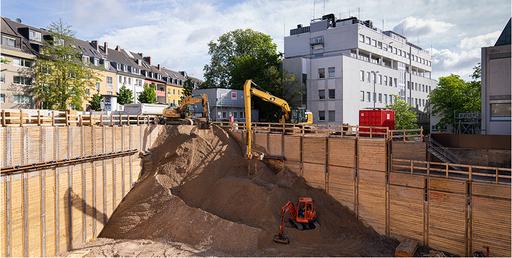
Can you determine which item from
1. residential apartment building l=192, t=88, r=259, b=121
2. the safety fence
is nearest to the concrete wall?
residential apartment building l=192, t=88, r=259, b=121

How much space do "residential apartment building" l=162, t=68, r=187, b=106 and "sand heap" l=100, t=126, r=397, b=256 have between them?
4923cm

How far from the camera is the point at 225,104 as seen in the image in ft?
159

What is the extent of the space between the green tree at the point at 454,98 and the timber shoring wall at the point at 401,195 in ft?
73.4

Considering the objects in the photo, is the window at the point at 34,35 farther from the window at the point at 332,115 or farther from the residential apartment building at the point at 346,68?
the window at the point at 332,115

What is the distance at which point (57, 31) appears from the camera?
48000mm

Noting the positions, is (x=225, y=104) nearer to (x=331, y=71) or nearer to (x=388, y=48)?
(x=331, y=71)

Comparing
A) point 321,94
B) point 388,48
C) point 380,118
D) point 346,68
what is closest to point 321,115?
point 321,94

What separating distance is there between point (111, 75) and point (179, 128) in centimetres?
3389

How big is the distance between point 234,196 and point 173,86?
2270 inches

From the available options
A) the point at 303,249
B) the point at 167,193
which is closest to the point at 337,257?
the point at 303,249

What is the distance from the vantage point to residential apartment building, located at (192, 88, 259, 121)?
47531 millimetres

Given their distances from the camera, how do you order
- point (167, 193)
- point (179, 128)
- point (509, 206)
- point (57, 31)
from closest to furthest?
point (509, 206) < point (167, 193) < point (179, 128) < point (57, 31)

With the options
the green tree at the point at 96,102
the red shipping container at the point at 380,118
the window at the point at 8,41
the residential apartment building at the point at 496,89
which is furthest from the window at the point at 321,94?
the window at the point at 8,41

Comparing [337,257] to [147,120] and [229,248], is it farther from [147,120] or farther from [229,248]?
[147,120]
